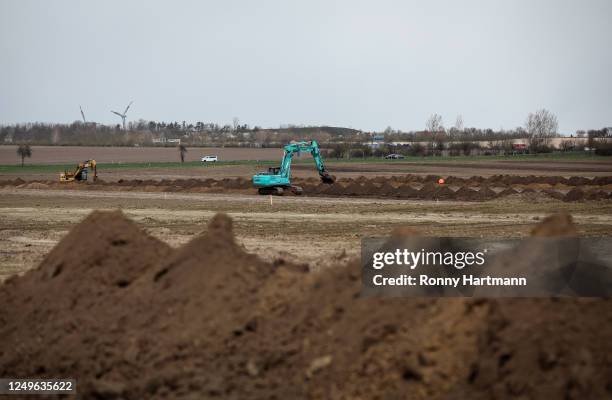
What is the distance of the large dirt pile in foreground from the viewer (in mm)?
9383

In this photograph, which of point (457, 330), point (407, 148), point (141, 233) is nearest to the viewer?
point (457, 330)

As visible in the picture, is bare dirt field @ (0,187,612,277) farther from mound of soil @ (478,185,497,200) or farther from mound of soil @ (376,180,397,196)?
mound of soil @ (376,180,397,196)

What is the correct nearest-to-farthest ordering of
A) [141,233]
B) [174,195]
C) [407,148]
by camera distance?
[141,233] < [174,195] < [407,148]

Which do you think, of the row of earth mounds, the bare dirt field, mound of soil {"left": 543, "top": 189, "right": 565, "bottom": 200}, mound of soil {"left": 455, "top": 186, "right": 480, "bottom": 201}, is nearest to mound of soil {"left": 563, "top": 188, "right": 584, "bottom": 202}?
mound of soil {"left": 543, "top": 189, "right": 565, "bottom": 200}

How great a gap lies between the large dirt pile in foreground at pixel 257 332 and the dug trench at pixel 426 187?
34.2 meters

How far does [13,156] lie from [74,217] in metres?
107

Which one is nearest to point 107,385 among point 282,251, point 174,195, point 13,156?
point 282,251

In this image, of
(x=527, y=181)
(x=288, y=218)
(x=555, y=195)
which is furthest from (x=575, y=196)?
(x=288, y=218)

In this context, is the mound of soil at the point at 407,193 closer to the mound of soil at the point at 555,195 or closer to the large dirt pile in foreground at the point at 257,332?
the mound of soil at the point at 555,195

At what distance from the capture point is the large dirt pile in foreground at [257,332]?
30.8ft

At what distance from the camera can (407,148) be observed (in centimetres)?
15200

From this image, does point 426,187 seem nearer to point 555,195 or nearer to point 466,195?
point 466,195

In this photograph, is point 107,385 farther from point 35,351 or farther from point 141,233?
point 141,233

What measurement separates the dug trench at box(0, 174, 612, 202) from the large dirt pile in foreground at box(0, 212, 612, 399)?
3417cm
